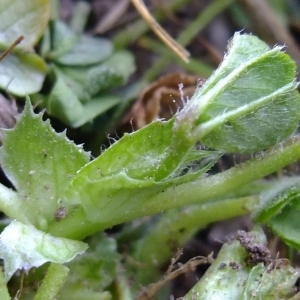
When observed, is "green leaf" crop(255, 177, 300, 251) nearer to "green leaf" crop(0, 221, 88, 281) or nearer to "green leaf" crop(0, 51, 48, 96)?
"green leaf" crop(0, 221, 88, 281)

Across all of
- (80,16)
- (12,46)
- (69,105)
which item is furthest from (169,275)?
(80,16)

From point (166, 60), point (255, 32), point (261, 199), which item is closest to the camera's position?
point (261, 199)

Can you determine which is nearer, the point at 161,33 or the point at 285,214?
the point at 285,214

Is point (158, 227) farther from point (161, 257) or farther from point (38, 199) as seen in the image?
point (38, 199)

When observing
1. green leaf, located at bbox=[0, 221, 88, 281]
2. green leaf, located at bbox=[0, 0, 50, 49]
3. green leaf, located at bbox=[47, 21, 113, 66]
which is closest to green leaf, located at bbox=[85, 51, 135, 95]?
green leaf, located at bbox=[47, 21, 113, 66]

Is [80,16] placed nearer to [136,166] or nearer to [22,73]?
[22,73]

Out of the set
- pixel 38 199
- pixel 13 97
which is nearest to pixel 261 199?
pixel 38 199
